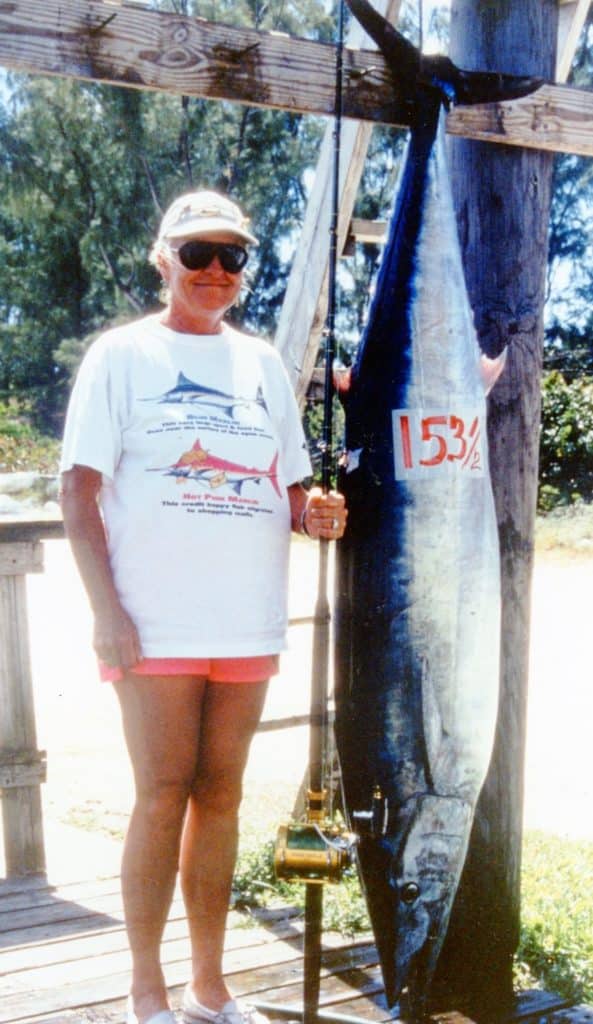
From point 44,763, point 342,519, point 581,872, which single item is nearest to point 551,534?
point 581,872

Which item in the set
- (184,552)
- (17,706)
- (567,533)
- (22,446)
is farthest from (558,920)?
(22,446)

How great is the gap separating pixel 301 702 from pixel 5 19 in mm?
4595

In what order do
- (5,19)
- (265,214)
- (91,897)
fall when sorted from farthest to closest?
(265,214)
(91,897)
(5,19)

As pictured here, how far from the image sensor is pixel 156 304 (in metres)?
A: 19.6

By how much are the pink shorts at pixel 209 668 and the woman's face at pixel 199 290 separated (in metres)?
0.61

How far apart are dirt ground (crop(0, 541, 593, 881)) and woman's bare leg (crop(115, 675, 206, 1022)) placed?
3.97ft

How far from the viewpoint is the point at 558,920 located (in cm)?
301

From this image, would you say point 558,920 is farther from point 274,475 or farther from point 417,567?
point 274,475

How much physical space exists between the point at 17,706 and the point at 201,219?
1.62m

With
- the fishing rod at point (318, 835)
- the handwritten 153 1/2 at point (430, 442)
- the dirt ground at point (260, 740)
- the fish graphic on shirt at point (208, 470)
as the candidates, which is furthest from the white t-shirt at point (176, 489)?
the dirt ground at point (260, 740)

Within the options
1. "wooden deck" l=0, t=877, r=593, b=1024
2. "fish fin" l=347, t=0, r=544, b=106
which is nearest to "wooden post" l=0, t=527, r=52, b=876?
"wooden deck" l=0, t=877, r=593, b=1024

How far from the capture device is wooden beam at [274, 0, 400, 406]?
112 inches

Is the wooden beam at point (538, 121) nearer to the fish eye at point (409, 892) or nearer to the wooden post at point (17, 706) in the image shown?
the fish eye at point (409, 892)

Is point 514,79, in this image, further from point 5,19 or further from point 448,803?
point 448,803
